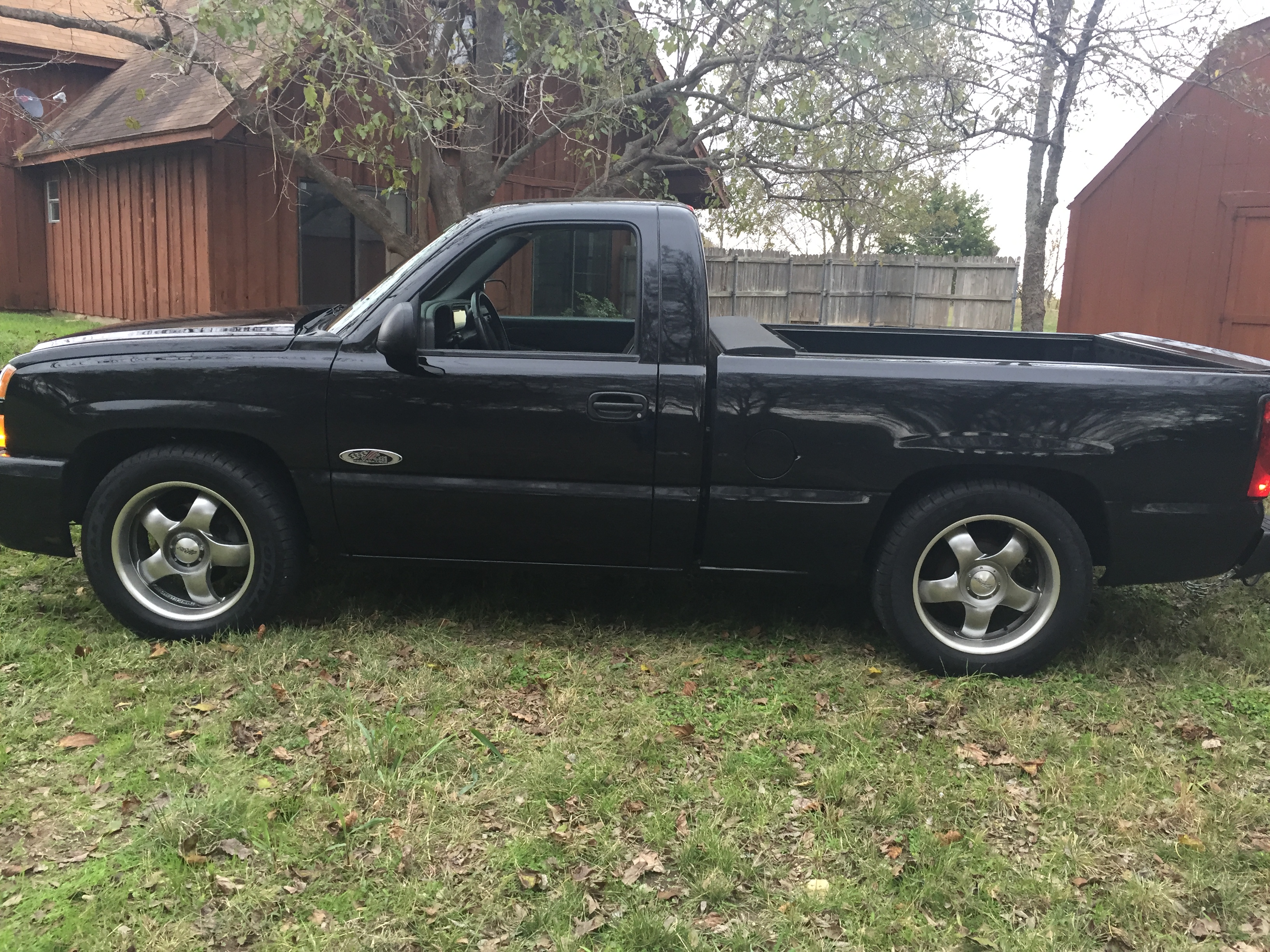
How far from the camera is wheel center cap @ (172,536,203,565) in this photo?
4145 millimetres

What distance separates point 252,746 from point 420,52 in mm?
7964

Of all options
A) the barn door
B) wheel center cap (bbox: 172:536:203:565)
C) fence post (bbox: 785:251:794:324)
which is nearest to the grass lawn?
wheel center cap (bbox: 172:536:203:565)

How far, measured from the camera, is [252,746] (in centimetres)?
342

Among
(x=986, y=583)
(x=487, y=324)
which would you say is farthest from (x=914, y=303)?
(x=986, y=583)

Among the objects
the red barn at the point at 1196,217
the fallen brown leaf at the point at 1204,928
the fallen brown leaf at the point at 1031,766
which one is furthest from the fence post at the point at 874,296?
the fallen brown leaf at the point at 1204,928

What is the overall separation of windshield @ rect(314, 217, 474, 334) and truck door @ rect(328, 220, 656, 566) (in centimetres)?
13

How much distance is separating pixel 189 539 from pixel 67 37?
18.8 meters

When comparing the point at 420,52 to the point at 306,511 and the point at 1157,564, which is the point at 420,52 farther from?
the point at 1157,564

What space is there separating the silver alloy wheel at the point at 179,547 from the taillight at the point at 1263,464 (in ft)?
13.0

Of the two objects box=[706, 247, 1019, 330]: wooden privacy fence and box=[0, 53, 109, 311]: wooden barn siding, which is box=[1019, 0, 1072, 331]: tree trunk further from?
box=[0, 53, 109, 311]: wooden barn siding

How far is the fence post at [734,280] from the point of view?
741 inches

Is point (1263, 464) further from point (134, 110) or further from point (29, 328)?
point (134, 110)

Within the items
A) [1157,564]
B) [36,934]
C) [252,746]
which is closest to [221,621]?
[252,746]

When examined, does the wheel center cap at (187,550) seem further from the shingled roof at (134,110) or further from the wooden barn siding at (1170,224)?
the wooden barn siding at (1170,224)
